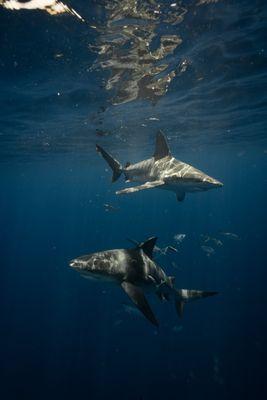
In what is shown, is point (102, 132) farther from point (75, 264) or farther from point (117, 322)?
point (75, 264)

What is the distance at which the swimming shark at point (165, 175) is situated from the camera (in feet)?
29.6

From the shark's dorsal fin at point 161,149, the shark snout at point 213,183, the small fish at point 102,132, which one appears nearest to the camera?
the shark snout at point 213,183

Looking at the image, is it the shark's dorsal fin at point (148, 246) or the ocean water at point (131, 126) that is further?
the ocean water at point (131, 126)

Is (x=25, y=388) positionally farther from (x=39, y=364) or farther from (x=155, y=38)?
(x=155, y=38)

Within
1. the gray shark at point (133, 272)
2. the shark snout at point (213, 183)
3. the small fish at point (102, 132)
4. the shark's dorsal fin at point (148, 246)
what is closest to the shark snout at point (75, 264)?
the gray shark at point (133, 272)

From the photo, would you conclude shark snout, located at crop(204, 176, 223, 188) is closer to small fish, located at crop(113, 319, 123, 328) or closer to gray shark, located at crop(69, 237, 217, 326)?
gray shark, located at crop(69, 237, 217, 326)

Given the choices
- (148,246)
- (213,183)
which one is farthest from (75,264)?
(213,183)

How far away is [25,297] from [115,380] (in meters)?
17.5

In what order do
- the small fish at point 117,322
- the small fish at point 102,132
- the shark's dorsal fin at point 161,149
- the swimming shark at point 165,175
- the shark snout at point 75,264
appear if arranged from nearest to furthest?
the shark snout at point 75,264, the swimming shark at point 165,175, the shark's dorsal fin at point 161,149, the small fish at point 117,322, the small fish at point 102,132

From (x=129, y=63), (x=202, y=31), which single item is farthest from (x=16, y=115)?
(x=202, y=31)

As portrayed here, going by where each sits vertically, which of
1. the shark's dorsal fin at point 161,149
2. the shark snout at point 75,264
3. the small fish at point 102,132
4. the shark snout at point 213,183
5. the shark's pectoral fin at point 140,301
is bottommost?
the small fish at point 102,132

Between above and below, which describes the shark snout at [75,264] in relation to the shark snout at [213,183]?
below

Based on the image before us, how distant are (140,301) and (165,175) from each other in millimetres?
5682

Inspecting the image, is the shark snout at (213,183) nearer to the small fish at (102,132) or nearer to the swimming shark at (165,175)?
the swimming shark at (165,175)
